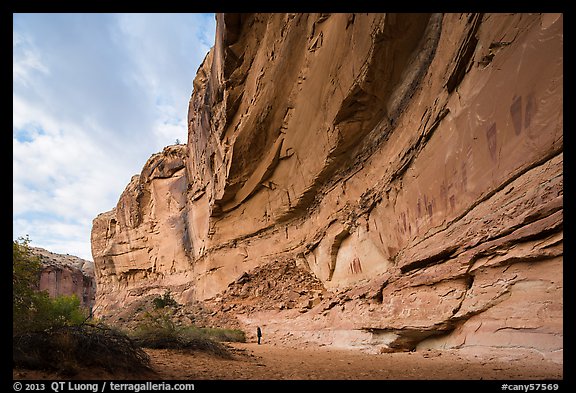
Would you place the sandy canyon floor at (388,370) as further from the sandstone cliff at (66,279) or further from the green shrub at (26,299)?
the sandstone cliff at (66,279)

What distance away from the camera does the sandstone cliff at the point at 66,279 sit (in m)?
52.1

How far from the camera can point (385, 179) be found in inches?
471

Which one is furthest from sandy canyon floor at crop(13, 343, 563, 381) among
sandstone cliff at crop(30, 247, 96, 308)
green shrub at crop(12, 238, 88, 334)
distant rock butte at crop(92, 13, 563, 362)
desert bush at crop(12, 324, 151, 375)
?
sandstone cliff at crop(30, 247, 96, 308)

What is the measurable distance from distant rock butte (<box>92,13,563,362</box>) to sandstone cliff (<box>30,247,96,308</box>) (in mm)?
37272

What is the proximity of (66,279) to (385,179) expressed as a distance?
5925cm

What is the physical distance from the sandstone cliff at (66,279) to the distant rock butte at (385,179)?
Answer: 122 feet

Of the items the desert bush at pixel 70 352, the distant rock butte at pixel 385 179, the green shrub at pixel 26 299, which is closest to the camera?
the desert bush at pixel 70 352

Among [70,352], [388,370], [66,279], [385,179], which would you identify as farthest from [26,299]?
[66,279]

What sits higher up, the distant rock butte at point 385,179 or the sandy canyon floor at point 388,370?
the distant rock butte at point 385,179

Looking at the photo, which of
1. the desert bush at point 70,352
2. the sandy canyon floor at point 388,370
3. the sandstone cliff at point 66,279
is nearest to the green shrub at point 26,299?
the desert bush at point 70,352

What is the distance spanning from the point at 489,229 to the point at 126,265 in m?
37.8

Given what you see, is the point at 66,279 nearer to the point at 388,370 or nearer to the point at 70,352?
the point at 70,352

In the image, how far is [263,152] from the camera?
749 inches

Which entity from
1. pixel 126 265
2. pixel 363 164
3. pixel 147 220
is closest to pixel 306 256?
pixel 363 164
